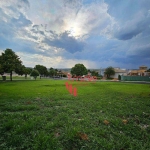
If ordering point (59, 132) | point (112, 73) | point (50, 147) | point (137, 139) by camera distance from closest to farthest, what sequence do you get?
point (50, 147)
point (137, 139)
point (59, 132)
point (112, 73)

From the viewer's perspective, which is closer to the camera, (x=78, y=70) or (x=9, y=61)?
(x=9, y=61)

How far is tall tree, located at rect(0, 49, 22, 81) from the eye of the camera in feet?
101

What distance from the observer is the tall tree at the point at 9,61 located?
30766mm

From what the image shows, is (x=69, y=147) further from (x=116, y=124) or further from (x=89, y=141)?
(x=116, y=124)

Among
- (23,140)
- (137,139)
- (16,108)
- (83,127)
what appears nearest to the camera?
(23,140)

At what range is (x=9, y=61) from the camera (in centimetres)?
3119

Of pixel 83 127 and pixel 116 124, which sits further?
pixel 116 124

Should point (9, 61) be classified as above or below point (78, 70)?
above

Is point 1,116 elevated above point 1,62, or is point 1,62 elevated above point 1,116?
point 1,62

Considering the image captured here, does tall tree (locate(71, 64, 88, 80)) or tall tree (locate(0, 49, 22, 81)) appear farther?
tall tree (locate(71, 64, 88, 80))

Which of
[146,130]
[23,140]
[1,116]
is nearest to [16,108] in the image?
[1,116]

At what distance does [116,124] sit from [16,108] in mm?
4933

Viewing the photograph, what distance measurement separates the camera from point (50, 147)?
2.66 m

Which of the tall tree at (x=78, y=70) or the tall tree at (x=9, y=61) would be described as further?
the tall tree at (x=78, y=70)
